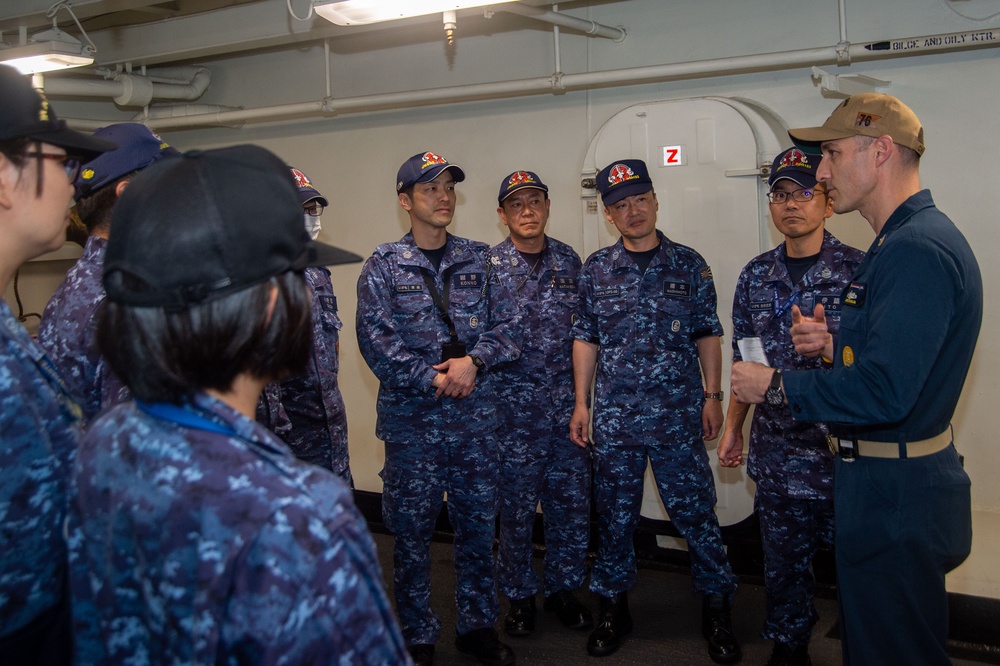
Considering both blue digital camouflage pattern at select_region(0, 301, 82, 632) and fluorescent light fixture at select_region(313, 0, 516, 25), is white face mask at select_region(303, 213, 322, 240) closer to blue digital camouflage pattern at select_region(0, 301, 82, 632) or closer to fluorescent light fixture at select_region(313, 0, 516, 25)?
fluorescent light fixture at select_region(313, 0, 516, 25)

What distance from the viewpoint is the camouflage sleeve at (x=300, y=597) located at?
0.82 meters

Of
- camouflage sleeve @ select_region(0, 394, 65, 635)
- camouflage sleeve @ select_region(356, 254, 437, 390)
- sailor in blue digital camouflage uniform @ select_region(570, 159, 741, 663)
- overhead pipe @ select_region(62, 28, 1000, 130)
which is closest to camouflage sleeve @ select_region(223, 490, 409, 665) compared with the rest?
camouflage sleeve @ select_region(0, 394, 65, 635)

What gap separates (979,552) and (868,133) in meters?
2.26

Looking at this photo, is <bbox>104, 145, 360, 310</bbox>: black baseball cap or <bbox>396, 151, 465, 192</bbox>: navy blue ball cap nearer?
<bbox>104, 145, 360, 310</bbox>: black baseball cap

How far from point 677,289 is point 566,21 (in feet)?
5.64

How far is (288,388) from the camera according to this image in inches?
114

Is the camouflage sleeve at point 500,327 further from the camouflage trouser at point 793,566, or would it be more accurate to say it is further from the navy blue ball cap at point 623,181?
the camouflage trouser at point 793,566

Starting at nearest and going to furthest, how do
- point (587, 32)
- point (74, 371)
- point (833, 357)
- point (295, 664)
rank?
point (295, 664) < point (74, 371) < point (833, 357) < point (587, 32)

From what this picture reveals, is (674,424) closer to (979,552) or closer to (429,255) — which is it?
(429,255)

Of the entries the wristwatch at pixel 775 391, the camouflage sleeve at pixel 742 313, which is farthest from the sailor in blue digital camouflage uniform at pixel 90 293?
the camouflage sleeve at pixel 742 313

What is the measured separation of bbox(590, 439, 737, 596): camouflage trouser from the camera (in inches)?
123

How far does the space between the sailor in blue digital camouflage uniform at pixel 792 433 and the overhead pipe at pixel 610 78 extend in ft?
2.77

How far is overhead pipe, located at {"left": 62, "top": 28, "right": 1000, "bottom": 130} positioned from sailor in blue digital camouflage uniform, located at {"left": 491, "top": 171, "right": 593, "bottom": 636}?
81 centimetres

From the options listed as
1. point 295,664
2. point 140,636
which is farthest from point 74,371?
point 295,664
